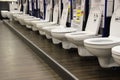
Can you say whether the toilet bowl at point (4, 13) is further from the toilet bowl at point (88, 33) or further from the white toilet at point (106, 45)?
the white toilet at point (106, 45)

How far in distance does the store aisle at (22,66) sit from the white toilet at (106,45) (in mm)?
659

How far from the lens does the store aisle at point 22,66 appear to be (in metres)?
3.35

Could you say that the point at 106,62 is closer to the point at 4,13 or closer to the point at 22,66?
the point at 22,66

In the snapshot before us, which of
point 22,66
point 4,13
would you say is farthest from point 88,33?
point 4,13

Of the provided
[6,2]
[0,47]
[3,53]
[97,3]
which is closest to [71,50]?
[97,3]

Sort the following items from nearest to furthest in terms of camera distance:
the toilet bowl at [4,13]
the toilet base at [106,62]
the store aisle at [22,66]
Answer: the toilet base at [106,62], the store aisle at [22,66], the toilet bowl at [4,13]

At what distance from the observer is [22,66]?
3.86 meters

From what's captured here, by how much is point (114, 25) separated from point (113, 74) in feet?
2.56

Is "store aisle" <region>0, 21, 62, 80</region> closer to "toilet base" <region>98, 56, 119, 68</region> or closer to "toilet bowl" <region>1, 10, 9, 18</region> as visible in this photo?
"toilet base" <region>98, 56, 119, 68</region>

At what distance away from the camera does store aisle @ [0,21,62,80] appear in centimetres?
335

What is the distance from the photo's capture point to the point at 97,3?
13.4 feet

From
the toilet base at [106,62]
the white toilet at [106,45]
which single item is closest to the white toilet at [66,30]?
the white toilet at [106,45]

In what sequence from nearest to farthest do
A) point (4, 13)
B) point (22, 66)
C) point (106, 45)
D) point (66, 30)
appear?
point (106, 45) < point (22, 66) < point (66, 30) < point (4, 13)

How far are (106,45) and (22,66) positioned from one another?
159cm
